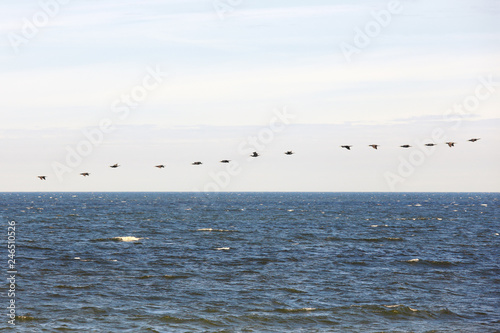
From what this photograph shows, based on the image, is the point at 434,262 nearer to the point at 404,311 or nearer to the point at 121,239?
the point at 404,311

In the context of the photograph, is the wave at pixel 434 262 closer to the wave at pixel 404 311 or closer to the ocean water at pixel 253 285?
the ocean water at pixel 253 285

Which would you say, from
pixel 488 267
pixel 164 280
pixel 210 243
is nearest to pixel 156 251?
pixel 210 243

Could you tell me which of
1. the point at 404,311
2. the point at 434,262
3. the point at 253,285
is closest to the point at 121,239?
the point at 253,285

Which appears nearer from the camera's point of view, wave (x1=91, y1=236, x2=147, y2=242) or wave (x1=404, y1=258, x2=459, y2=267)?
wave (x1=404, y1=258, x2=459, y2=267)

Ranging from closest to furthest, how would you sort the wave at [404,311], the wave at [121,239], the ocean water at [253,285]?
the ocean water at [253,285], the wave at [404,311], the wave at [121,239]

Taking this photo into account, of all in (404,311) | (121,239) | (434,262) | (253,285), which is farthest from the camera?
(121,239)

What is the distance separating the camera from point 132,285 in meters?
36.3

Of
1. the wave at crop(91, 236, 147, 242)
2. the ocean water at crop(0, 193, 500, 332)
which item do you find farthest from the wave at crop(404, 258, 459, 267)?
the wave at crop(91, 236, 147, 242)

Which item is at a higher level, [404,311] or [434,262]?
[434,262]

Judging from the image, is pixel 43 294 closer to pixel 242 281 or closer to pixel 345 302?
pixel 242 281

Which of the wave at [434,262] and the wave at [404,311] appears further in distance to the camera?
the wave at [434,262]

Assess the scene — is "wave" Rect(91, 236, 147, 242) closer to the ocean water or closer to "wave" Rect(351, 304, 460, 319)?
the ocean water

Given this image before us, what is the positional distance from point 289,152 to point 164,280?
12641 millimetres

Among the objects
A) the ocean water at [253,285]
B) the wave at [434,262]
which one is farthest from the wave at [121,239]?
the wave at [434,262]
